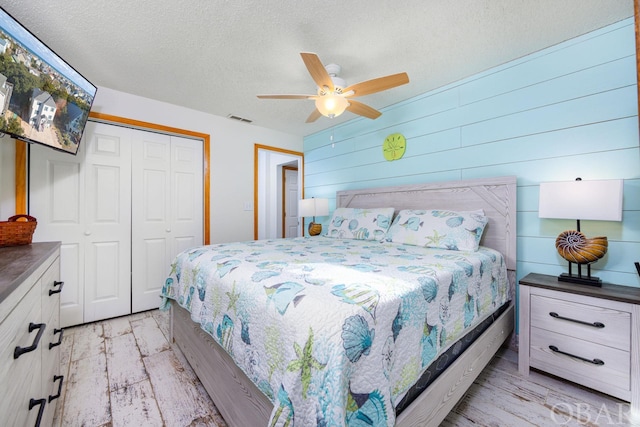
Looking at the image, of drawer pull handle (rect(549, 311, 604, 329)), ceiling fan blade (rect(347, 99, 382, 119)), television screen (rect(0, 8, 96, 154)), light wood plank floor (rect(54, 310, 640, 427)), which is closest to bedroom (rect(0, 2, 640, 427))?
television screen (rect(0, 8, 96, 154))

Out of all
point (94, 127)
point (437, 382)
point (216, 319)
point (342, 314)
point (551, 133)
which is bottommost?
point (437, 382)

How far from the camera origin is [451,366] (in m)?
1.29

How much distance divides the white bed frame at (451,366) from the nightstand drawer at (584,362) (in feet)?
0.74

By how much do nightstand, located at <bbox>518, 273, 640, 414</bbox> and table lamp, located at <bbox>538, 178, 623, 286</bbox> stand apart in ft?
0.60

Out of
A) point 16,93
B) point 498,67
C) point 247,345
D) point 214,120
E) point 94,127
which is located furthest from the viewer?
point 214,120

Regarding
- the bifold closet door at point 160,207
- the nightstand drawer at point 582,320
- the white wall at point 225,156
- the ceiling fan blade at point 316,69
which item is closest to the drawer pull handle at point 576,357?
the nightstand drawer at point 582,320

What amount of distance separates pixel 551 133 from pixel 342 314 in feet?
7.50

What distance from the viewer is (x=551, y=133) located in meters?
2.02

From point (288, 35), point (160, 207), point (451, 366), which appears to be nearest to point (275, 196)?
point (160, 207)

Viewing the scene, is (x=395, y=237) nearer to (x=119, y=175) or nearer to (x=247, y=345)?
(x=247, y=345)

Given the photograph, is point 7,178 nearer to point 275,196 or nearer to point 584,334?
point 275,196

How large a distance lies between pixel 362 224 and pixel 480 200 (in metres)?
1.12

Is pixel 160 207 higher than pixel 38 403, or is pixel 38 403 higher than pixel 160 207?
pixel 160 207

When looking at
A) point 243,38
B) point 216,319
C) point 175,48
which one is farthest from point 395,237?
point 175,48
